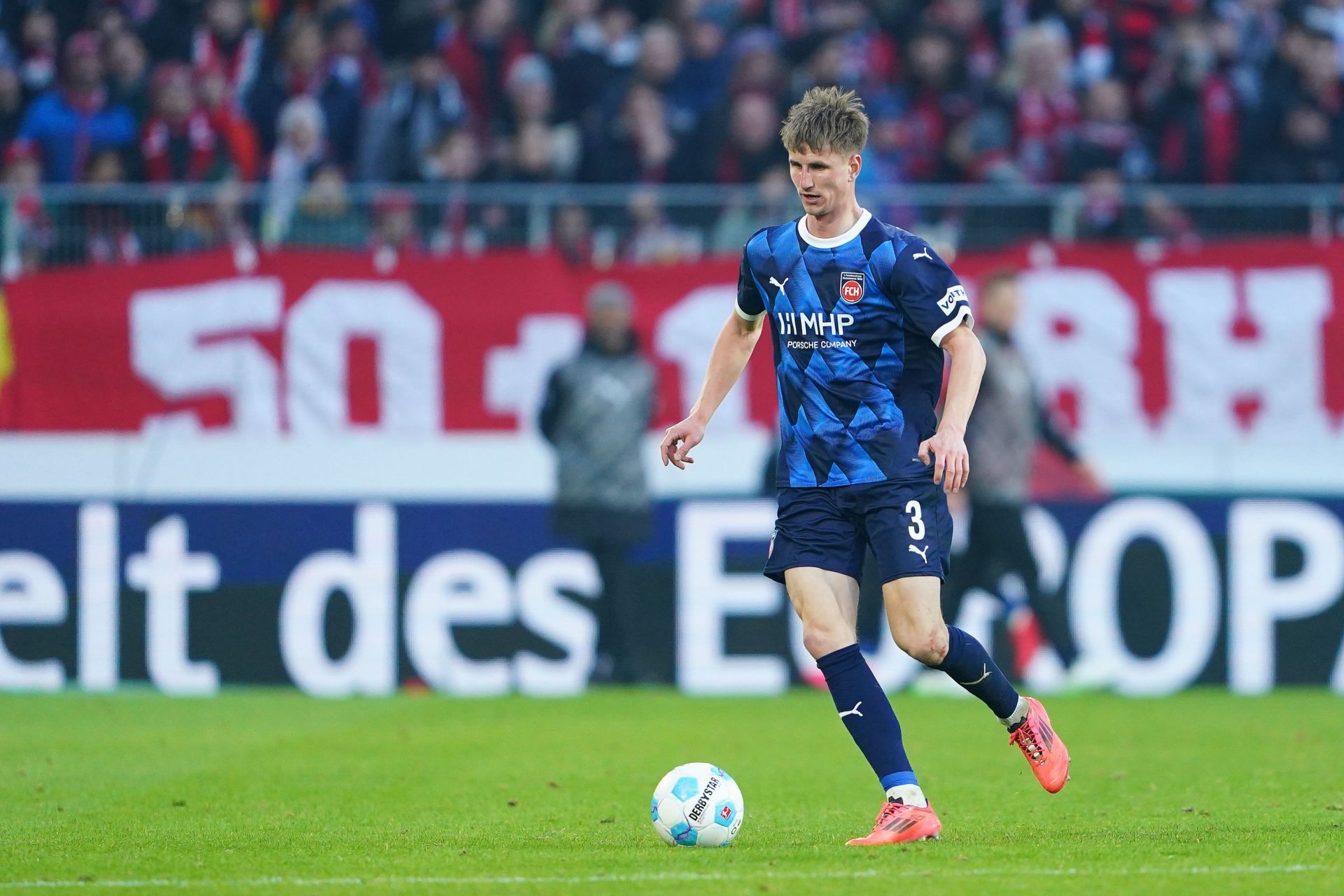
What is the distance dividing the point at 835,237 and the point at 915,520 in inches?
38.3

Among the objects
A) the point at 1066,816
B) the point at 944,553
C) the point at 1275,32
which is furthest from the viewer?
the point at 1275,32

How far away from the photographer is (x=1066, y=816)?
6.86 m

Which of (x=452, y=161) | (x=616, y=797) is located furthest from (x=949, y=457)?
→ (x=452, y=161)

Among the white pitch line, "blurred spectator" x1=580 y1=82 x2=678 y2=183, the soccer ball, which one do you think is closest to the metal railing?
"blurred spectator" x1=580 y1=82 x2=678 y2=183

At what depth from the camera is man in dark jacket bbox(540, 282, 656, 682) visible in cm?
1288

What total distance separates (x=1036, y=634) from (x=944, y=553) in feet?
21.8

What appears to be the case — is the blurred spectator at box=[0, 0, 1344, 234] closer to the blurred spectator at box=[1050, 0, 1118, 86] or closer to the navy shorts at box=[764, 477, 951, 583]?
the blurred spectator at box=[1050, 0, 1118, 86]

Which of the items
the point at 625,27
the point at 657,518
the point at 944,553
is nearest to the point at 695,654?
the point at 657,518

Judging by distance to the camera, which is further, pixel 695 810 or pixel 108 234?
pixel 108 234

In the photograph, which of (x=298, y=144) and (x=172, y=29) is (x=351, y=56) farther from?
(x=172, y=29)

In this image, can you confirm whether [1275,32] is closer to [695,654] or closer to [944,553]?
[695,654]

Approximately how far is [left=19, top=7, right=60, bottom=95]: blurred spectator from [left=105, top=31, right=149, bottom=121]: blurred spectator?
481mm

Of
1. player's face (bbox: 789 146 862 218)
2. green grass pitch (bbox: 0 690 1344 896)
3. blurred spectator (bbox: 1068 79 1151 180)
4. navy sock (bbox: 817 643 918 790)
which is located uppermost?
blurred spectator (bbox: 1068 79 1151 180)

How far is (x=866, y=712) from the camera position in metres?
6.25
